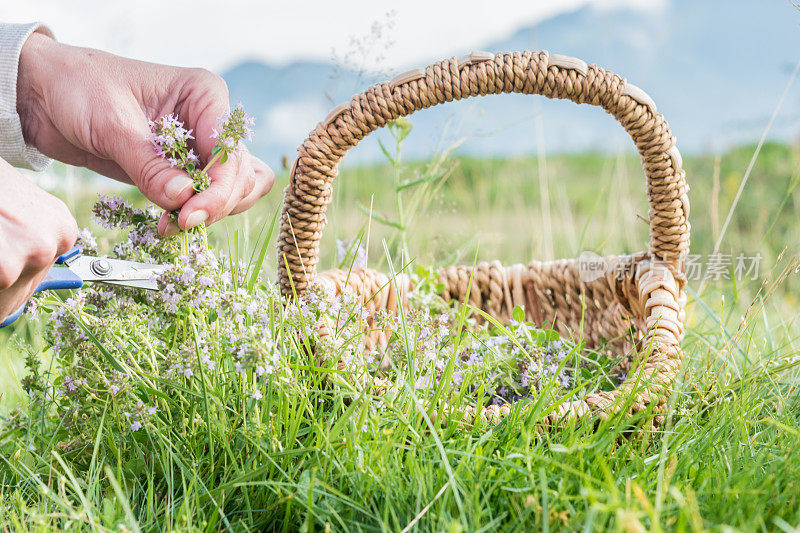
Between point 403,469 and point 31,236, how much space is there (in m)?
0.70

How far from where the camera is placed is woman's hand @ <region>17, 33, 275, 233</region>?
1.18 m

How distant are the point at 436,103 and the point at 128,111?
0.64m

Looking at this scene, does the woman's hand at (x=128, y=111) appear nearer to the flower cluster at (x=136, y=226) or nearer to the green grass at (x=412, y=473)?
the flower cluster at (x=136, y=226)

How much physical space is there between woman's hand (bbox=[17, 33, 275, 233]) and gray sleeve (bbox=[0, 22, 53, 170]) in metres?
0.03

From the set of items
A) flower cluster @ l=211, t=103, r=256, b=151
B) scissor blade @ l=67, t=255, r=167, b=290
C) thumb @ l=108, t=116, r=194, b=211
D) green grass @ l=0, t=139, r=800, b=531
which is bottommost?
green grass @ l=0, t=139, r=800, b=531

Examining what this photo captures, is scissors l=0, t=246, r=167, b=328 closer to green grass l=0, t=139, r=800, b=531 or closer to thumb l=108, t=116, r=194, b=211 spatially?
thumb l=108, t=116, r=194, b=211

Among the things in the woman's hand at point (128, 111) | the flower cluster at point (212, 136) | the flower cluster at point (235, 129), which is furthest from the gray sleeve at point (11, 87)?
the flower cluster at point (235, 129)

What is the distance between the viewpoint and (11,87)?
138 centimetres

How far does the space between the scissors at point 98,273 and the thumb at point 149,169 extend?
5.4 inches

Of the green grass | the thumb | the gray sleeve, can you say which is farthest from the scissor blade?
the gray sleeve

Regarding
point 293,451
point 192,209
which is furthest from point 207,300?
point 293,451

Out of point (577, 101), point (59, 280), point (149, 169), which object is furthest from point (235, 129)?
point (577, 101)

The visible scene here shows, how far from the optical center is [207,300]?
1024mm

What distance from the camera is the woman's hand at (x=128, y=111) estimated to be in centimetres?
118
